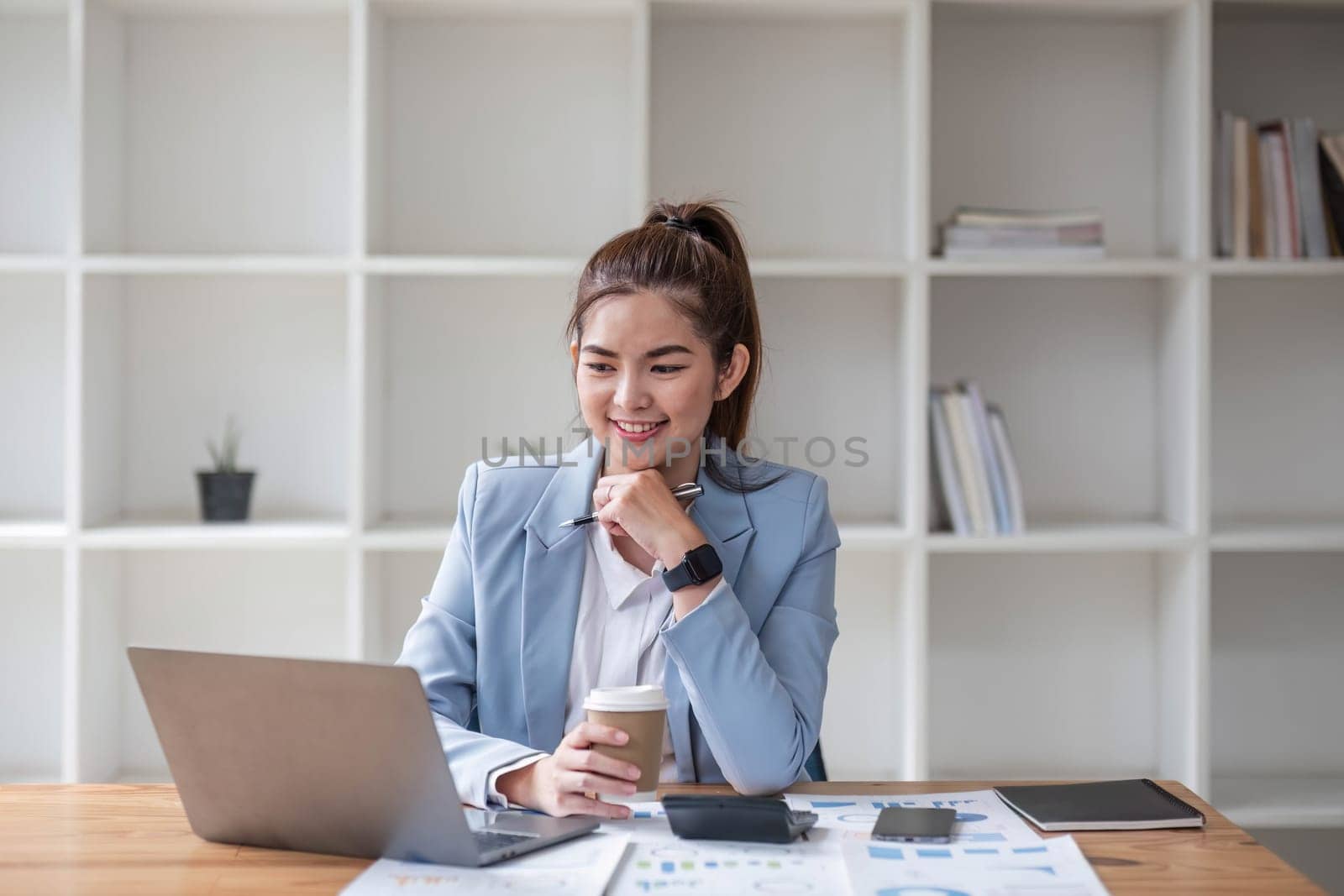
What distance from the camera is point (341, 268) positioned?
7.99 feet

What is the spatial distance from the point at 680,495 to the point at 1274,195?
1610mm

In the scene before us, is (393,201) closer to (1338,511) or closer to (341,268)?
(341,268)

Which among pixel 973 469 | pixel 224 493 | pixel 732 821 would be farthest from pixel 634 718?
pixel 224 493

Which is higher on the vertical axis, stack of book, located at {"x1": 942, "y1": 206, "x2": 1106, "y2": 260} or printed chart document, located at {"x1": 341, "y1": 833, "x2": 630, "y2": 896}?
stack of book, located at {"x1": 942, "y1": 206, "x2": 1106, "y2": 260}

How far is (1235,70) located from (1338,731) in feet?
4.87

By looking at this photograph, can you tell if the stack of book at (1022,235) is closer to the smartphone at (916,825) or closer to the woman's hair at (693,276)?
the woman's hair at (693,276)

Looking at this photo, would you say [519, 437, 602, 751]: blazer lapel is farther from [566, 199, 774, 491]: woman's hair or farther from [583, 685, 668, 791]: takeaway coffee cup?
[583, 685, 668, 791]: takeaway coffee cup

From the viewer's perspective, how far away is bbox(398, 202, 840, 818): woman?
1532mm

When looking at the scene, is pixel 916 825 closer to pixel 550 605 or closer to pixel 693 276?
pixel 550 605

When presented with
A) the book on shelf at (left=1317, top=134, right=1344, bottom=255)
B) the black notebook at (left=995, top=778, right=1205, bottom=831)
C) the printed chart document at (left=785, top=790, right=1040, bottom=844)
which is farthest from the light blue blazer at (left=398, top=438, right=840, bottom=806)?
the book on shelf at (left=1317, top=134, right=1344, bottom=255)

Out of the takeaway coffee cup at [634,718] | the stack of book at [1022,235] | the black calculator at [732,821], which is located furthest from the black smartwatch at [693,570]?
the stack of book at [1022,235]

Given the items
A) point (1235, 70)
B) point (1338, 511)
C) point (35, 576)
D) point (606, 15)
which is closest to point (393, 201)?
point (606, 15)

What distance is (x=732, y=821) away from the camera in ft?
3.71

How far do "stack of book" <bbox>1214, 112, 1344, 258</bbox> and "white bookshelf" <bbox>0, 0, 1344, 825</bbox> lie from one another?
5.3 inches
